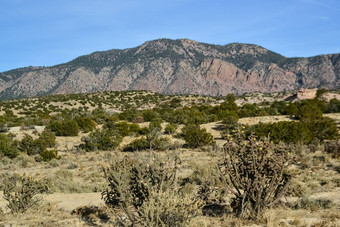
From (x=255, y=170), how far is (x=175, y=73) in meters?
161

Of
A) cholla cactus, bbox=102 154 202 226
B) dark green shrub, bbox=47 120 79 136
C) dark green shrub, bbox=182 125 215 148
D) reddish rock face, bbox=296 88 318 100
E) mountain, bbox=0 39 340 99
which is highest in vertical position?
Answer: mountain, bbox=0 39 340 99

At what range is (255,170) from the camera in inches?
241

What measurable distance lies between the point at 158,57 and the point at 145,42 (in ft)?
110

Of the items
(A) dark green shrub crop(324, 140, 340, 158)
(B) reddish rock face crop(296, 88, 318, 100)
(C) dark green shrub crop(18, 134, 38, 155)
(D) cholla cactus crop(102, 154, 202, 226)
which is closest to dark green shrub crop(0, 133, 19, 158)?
(C) dark green shrub crop(18, 134, 38, 155)

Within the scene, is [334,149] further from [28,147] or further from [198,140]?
[28,147]

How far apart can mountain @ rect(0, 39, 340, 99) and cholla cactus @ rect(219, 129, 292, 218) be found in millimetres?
143634

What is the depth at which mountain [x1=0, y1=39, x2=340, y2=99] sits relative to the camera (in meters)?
154

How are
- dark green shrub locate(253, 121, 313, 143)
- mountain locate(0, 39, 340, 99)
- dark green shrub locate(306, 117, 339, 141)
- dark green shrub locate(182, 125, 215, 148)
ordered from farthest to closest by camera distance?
mountain locate(0, 39, 340, 99), dark green shrub locate(182, 125, 215, 148), dark green shrub locate(306, 117, 339, 141), dark green shrub locate(253, 121, 313, 143)

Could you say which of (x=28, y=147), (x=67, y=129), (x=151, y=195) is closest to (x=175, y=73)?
(x=67, y=129)

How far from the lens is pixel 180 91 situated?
500 feet

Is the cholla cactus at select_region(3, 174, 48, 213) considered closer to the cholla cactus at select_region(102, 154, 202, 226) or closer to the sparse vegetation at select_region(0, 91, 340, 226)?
the sparse vegetation at select_region(0, 91, 340, 226)

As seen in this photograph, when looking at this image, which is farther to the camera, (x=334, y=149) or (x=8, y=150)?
(x=8, y=150)

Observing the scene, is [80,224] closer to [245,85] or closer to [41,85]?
[41,85]

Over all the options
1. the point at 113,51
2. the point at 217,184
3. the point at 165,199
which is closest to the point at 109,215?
the point at 165,199
